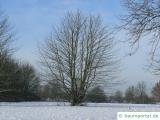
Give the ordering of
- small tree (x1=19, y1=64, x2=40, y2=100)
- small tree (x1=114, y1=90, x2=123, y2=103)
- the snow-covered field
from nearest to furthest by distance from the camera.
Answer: the snow-covered field, small tree (x1=19, y1=64, x2=40, y2=100), small tree (x1=114, y1=90, x2=123, y2=103)

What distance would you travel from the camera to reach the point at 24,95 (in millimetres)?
95750

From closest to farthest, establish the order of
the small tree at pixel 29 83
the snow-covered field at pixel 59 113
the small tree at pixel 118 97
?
1. the snow-covered field at pixel 59 113
2. the small tree at pixel 29 83
3. the small tree at pixel 118 97

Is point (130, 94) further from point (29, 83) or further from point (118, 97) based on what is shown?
point (29, 83)

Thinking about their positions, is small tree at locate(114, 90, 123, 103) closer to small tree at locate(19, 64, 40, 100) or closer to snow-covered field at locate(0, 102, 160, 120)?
small tree at locate(19, 64, 40, 100)

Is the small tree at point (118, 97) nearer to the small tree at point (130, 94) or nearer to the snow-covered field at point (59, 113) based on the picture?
the small tree at point (130, 94)

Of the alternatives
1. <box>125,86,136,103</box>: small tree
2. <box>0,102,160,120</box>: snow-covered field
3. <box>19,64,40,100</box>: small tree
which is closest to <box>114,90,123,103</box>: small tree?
<box>125,86,136,103</box>: small tree

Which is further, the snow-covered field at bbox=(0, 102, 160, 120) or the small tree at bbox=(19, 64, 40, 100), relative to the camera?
the small tree at bbox=(19, 64, 40, 100)

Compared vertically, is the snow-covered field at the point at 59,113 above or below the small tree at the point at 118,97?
below

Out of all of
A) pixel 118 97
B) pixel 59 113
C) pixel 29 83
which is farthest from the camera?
pixel 118 97

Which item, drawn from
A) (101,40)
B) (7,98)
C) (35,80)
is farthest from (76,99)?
(35,80)

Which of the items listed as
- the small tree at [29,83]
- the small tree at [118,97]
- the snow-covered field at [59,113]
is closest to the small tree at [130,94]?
the small tree at [118,97]

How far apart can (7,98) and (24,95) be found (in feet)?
43.4

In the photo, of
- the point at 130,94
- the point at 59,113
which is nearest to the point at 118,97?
the point at 130,94

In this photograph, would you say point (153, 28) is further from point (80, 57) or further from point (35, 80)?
point (35, 80)
